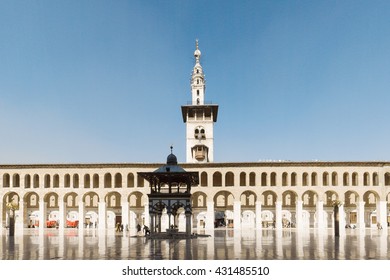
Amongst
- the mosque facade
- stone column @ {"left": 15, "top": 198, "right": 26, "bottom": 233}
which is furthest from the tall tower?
stone column @ {"left": 15, "top": 198, "right": 26, "bottom": 233}

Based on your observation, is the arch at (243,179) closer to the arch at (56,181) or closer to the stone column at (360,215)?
the stone column at (360,215)

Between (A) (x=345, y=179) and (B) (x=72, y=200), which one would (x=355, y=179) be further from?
(B) (x=72, y=200)

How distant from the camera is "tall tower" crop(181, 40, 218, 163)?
87875 mm

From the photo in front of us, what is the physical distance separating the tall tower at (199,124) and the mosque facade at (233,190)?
12550 millimetres

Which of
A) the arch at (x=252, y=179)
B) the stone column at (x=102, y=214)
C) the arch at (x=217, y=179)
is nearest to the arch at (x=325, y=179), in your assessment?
the arch at (x=252, y=179)

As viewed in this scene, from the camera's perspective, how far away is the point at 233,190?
230 ft

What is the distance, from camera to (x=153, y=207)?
4084cm

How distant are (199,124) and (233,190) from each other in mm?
22469

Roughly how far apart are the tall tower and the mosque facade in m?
12.6

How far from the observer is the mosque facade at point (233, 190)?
6944 centimetres

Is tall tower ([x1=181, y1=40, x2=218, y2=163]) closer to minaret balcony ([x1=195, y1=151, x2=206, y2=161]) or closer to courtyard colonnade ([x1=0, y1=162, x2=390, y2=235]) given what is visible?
minaret balcony ([x1=195, y1=151, x2=206, y2=161])
